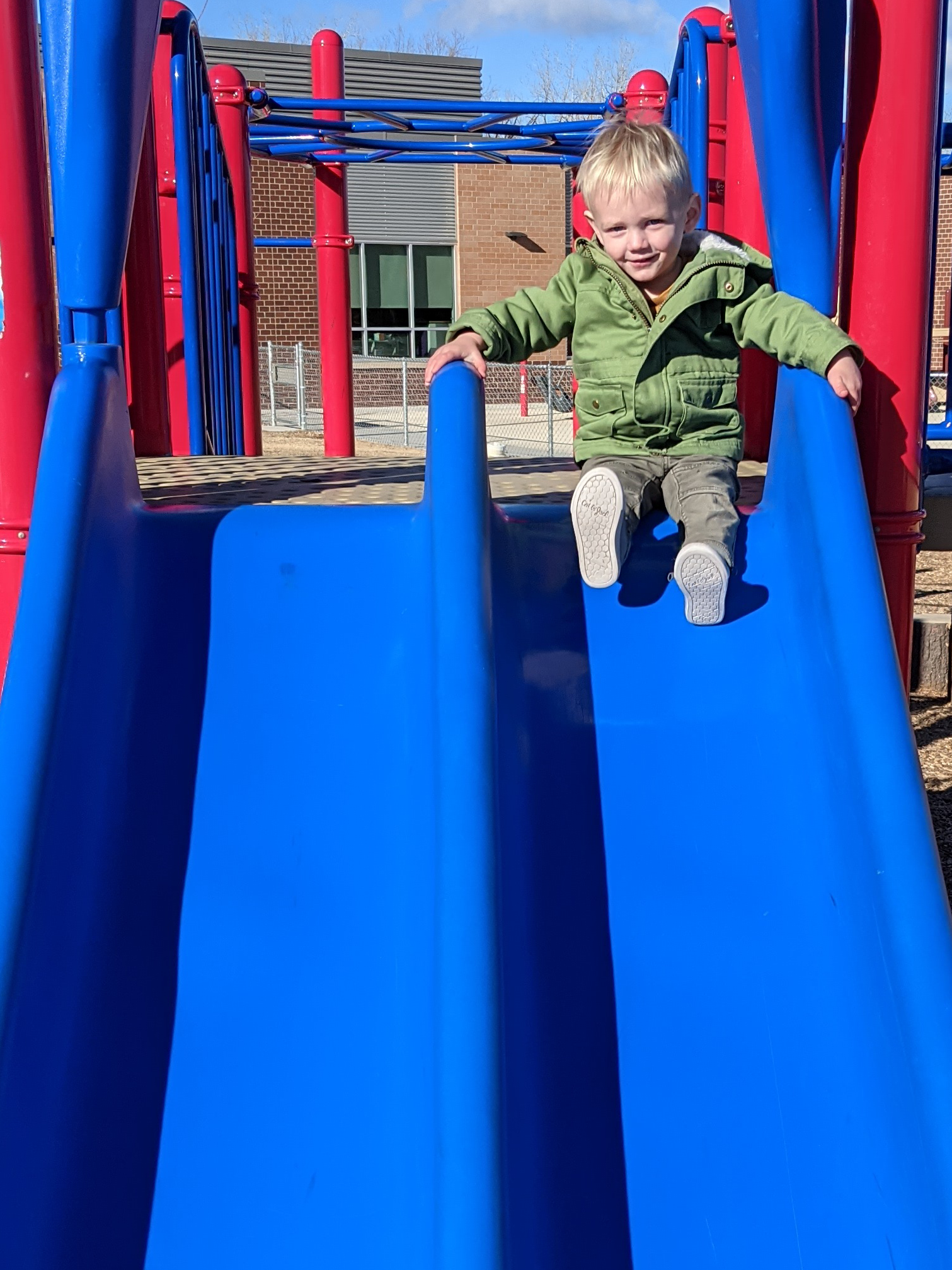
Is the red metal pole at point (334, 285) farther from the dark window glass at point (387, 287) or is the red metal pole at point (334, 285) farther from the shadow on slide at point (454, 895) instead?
the dark window glass at point (387, 287)

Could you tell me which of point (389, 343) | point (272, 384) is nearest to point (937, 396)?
point (272, 384)

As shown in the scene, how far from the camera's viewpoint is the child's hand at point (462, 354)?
2.48 meters

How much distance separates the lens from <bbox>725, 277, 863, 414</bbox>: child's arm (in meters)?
2.34

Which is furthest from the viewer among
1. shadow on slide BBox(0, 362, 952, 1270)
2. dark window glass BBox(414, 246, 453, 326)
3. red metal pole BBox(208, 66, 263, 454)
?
dark window glass BBox(414, 246, 453, 326)

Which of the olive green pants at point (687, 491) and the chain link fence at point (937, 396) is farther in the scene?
the chain link fence at point (937, 396)

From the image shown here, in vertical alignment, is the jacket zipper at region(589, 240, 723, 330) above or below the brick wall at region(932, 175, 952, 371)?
below

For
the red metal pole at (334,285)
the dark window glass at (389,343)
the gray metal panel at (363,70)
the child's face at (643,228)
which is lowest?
the child's face at (643,228)

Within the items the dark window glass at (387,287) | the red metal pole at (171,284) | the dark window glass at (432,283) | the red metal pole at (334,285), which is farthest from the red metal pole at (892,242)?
the dark window glass at (432,283)

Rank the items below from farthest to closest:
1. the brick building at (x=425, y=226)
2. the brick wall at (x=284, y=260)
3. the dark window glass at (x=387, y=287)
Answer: the dark window glass at (x=387, y=287), the brick building at (x=425, y=226), the brick wall at (x=284, y=260)

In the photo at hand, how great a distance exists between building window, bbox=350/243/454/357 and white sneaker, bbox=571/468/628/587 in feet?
80.3

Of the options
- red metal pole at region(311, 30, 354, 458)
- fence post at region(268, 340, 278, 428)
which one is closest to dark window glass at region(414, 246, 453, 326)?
fence post at region(268, 340, 278, 428)

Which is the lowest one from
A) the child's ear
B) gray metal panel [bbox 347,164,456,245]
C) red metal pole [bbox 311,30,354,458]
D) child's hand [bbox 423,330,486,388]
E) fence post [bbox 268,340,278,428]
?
child's hand [bbox 423,330,486,388]

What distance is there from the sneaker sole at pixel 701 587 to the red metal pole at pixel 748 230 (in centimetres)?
285

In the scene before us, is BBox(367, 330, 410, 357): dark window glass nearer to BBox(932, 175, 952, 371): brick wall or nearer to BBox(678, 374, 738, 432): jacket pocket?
BBox(932, 175, 952, 371): brick wall
